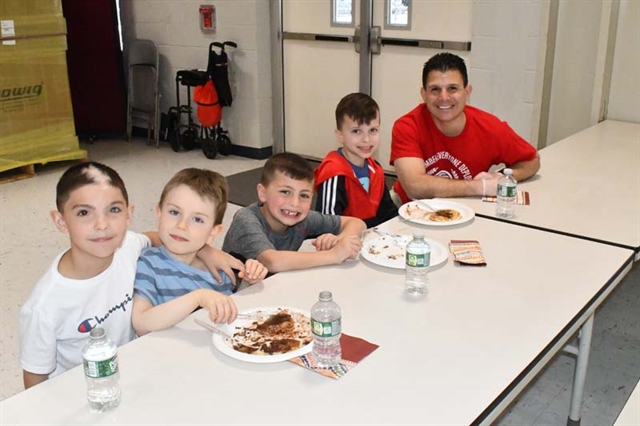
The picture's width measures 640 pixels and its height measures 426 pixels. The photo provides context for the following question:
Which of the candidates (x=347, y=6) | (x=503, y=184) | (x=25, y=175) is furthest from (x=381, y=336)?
(x=25, y=175)

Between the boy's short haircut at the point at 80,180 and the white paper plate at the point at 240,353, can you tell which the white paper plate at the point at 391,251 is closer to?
the white paper plate at the point at 240,353

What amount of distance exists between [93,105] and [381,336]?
5868mm

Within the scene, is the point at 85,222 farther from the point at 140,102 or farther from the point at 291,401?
the point at 140,102

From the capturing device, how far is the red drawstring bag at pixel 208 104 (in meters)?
5.94

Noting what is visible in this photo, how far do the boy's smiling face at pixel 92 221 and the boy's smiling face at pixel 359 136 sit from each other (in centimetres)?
116

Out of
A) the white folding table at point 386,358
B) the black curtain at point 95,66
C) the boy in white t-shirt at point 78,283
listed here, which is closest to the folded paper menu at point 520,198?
the white folding table at point 386,358

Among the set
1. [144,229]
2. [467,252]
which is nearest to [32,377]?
[467,252]

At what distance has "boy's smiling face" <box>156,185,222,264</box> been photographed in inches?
70.7

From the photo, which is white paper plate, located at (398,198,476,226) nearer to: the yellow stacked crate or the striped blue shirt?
the striped blue shirt

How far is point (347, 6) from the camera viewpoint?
545 centimetres

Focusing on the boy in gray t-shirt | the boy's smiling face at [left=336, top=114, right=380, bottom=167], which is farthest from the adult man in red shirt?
the boy in gray t-shirt

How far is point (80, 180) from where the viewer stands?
1667mm

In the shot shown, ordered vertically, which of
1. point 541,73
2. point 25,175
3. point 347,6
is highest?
point 347,6

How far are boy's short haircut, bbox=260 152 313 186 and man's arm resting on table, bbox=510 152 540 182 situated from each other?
42.9 inches
